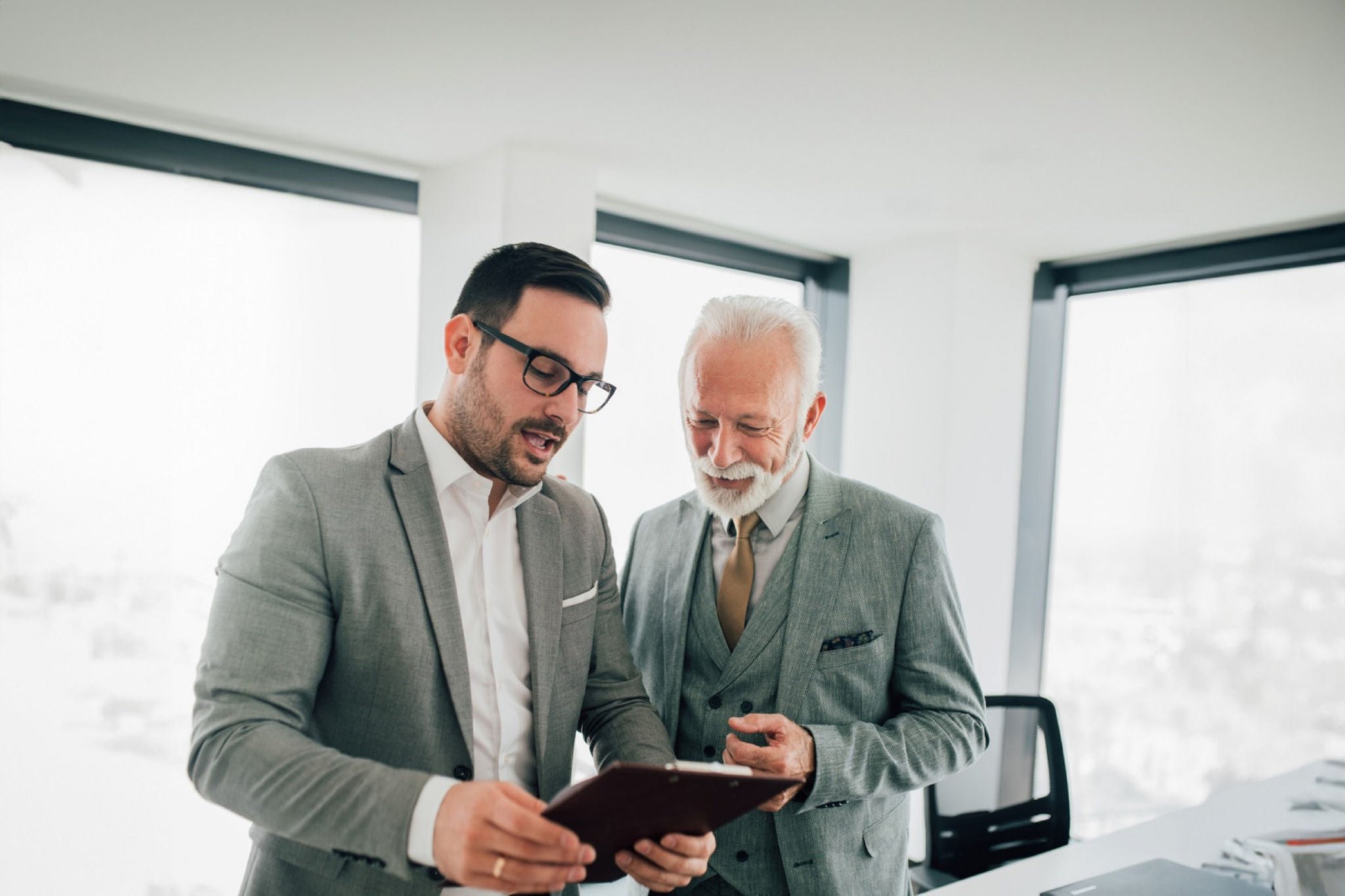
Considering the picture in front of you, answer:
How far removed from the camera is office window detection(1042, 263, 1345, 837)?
3.59m

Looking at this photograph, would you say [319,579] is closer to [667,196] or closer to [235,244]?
[235,244]

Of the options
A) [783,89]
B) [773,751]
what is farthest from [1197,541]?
[773,751]

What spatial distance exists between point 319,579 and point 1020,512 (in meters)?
3.78

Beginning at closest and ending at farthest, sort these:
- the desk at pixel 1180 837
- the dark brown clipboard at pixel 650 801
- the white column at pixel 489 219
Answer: the dark brown clipboard at pixel 650 801 < the desk at pixel 1180 837 < the white column at pixel 489 219

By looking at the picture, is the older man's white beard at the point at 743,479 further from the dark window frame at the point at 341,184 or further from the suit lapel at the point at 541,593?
the dark window frame at the point at 341,184

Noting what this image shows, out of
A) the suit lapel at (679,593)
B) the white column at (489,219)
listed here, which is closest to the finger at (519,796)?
the suit lapel at (679,593)

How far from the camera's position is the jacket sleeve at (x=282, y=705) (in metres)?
1.14

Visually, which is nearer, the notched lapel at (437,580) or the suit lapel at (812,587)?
the notched lapel at (437,580)

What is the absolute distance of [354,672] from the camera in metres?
1.38

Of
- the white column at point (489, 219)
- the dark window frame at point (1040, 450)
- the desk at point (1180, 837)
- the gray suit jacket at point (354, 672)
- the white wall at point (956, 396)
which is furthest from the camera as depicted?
the dark window frame at point (1040, 450)

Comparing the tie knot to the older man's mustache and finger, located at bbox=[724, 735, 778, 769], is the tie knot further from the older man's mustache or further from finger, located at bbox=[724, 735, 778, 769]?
finger, located at bbox=[724, 735, 778, 769]

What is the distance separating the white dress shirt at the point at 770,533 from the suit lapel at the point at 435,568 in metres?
A: 0.66

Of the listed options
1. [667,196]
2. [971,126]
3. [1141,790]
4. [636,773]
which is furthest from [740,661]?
[1141,790]

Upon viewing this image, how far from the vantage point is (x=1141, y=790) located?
4.04 metres
